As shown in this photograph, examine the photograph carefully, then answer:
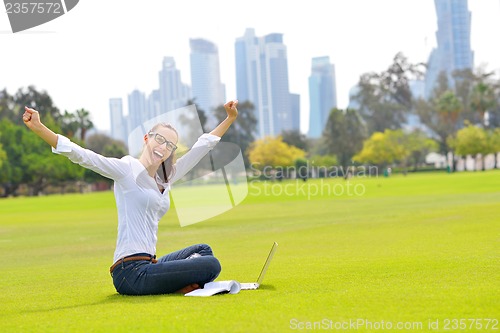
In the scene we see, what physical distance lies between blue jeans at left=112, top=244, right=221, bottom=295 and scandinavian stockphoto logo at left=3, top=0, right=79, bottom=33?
15135 millimetres

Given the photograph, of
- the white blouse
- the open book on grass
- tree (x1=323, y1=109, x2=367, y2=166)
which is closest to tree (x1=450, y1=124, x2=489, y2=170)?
tree (x1=323, y1=109, x2=367, y2=166)

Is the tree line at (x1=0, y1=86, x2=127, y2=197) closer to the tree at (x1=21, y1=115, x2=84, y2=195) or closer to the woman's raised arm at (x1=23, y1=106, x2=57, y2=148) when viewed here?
the tree at (x1=21, y1=115, x2=84, y2=195)

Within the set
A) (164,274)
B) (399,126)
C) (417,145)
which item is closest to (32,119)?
(164,274)

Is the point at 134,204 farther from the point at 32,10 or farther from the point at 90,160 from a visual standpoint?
the point at 32,10

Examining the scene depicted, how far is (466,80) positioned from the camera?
17062 cm

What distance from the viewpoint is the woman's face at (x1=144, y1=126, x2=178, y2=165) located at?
834 centimetres

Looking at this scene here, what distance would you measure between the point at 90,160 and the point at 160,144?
0.82 metres

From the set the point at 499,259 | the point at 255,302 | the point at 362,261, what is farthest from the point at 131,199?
the point at 499,259

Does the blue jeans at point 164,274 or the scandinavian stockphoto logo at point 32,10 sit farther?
the scandinavian stockphoto logo at point 32,10

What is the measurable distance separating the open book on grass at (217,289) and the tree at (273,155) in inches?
5041

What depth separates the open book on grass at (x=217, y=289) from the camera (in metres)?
8.16

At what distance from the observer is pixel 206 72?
7446 inches

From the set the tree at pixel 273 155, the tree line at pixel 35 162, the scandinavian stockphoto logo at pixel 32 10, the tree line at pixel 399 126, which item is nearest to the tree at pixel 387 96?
the tree line at pixel 399 126

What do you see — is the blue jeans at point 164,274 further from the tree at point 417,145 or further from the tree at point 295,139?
the tree at point 295,139
